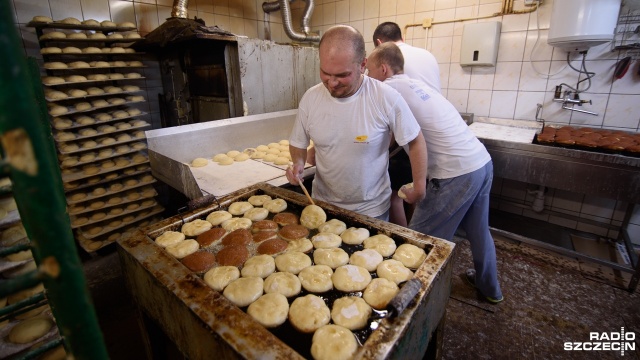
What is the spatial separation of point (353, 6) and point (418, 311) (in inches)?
183

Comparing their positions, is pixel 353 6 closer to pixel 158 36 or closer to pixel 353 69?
pixel 158 36

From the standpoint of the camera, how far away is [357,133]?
1.71m

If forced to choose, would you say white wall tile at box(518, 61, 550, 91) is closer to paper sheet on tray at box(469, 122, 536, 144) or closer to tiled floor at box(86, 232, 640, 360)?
paper sheet on tray at box(469, 122, 536, 144)

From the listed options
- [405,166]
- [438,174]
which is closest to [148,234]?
[438,174]

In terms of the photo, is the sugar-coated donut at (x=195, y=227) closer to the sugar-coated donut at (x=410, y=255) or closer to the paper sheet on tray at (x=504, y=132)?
the sugar-coated donut at (x=410, y=255)

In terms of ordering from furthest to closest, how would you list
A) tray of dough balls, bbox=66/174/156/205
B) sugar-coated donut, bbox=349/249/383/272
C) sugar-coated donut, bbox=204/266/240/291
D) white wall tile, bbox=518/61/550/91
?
white wall tile, bbox=518/61/550/91
tray of dough balls, bbox=66/174/156/205
sugar-coated donut, bbox=349/249/383/272
sugar-coated donut, bbox=204/266/240/291

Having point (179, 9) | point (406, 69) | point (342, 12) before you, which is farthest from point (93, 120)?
point (342, 12)

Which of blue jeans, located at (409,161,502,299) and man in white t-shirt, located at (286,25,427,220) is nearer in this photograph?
man in white t-shirt, located at (286,25,427,220)

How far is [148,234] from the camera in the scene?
1.33 metres

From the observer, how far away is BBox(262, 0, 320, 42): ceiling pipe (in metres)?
4.68

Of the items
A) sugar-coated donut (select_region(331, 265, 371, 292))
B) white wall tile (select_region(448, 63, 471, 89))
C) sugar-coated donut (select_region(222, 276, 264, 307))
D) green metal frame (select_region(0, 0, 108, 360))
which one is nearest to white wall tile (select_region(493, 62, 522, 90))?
white wall tile (select_region(448, 63, 471, 89))

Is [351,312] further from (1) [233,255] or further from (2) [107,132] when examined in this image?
(2) [107,132]

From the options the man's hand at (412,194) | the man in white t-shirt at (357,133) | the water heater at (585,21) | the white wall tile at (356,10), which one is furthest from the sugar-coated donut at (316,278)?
the white wall tile at (356,10)

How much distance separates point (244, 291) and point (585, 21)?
134 inches
